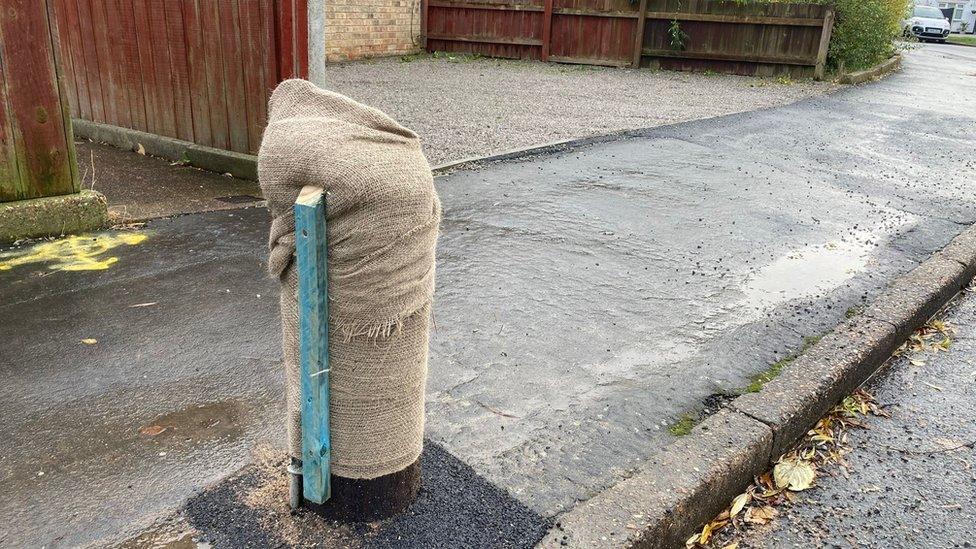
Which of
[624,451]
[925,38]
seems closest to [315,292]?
[624,451]

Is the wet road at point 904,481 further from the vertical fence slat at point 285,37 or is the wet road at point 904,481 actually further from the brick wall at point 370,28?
the brick wall at point 370,28

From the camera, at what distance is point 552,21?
704 inches

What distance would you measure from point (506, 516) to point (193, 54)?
5.45 metres

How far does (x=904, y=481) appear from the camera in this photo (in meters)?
2.95

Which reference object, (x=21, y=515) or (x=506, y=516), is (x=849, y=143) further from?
(x=21, y=515)

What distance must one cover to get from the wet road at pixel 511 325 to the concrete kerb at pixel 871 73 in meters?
8.72

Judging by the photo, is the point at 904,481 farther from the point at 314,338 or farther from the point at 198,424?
the point at 198,424

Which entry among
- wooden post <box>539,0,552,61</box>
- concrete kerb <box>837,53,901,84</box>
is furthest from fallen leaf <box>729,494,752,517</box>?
wooden post <box>539,0,552,61</box>

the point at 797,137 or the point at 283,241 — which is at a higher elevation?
the point at 283,241

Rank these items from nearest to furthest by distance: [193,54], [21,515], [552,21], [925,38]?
1. [21,515]
2. [193,54]
3. [552,21]
4. [925,38]

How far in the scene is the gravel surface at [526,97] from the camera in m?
9.07

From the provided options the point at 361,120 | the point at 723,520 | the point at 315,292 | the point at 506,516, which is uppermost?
the point at 361,120

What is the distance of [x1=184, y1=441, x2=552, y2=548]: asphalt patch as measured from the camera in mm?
2273

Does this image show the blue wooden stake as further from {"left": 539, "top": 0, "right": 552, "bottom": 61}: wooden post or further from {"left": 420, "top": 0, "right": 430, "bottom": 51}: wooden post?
{"left": 420, "top": 0, "right": 430, "bottom": 51}: wooden post
